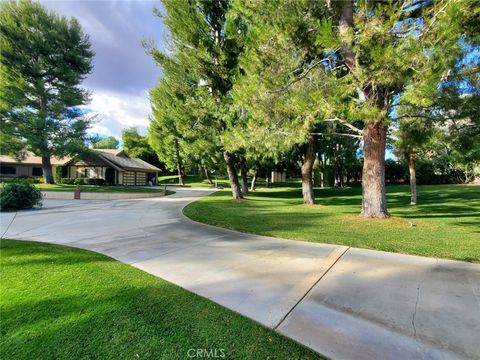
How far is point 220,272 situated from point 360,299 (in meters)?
1.98

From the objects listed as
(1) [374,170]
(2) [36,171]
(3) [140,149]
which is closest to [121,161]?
(2) [36,171]

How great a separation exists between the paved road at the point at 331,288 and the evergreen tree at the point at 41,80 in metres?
21.4

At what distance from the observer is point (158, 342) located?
250cm

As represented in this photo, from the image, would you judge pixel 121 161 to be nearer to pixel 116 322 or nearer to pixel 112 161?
pixel 112 161

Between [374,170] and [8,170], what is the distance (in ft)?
139

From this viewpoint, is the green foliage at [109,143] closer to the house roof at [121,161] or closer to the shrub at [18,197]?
the house roof at [121,161]

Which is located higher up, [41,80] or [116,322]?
[41,80]

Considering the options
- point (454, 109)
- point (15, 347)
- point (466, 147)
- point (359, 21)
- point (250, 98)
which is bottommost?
point (15, 347)

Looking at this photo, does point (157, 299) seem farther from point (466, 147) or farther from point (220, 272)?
point (466, 147)

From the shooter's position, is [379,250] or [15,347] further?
[379,250]

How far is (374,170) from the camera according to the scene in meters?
9.01

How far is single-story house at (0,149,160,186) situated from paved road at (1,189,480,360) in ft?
87.8

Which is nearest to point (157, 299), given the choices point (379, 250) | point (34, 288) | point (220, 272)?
point (220, 272)

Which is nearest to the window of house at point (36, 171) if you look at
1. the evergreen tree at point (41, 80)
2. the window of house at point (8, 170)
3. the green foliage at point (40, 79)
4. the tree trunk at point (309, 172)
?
the window of house at point (8, 170)
